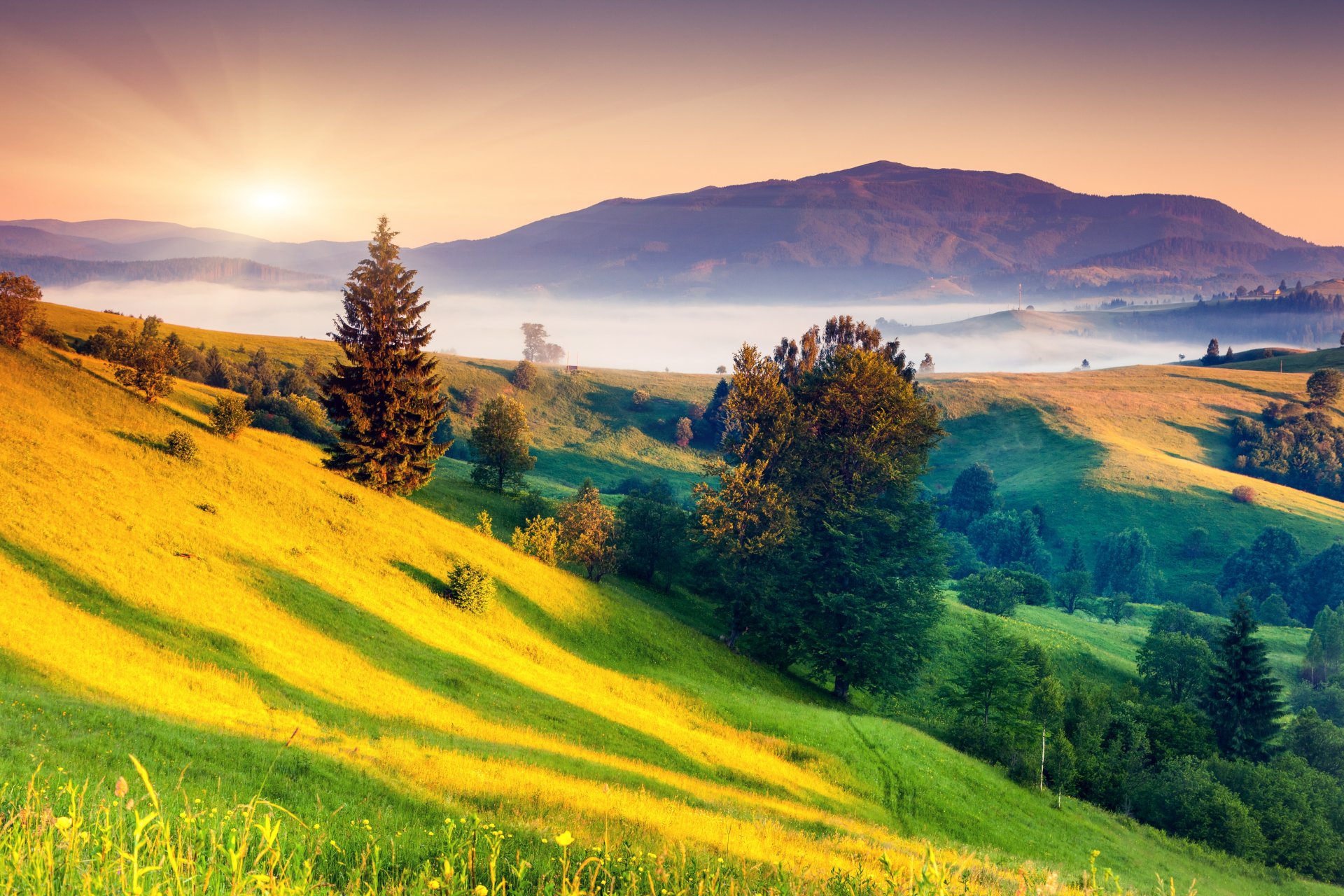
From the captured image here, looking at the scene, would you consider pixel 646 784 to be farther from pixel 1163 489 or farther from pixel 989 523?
pixel 1163 489

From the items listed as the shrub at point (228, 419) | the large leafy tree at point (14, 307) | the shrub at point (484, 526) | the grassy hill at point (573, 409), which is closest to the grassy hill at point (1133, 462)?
the grassy hill at point (573, 409)

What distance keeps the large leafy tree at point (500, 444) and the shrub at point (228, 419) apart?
73.3ft

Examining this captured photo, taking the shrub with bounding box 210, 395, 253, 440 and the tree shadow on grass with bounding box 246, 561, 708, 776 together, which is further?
the shrub with bounding box 210, 395, 253, 440

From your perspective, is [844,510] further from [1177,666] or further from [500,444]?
[1177,666]

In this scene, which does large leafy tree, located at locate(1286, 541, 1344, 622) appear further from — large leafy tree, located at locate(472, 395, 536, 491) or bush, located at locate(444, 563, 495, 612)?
bush, located at locate(444, 563, 495, 612)

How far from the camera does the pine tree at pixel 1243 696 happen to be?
52.7 m

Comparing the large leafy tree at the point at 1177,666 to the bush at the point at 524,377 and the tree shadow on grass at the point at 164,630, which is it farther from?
the bush at the point at 524,377

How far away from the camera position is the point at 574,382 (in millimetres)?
167500

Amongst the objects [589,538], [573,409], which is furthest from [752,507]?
[573,409]

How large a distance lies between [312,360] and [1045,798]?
127636 millimetres

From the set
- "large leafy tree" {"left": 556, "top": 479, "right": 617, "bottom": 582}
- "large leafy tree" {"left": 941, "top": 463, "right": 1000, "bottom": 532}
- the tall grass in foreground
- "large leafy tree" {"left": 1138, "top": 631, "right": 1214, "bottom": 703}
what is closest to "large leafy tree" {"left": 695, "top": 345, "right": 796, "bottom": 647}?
"large leafy tree" {"left": 556, "top": 479, "right": 617, "bottom": 582}

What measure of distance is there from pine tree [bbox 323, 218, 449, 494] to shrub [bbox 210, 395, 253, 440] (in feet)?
18.1

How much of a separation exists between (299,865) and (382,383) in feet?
160

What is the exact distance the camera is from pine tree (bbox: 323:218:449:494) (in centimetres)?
4956
